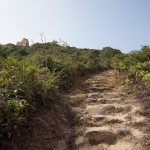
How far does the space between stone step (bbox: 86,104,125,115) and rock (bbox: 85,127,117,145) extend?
950 mm

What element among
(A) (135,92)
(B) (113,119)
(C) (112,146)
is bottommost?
(C) (112,146)

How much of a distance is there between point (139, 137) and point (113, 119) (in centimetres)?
82

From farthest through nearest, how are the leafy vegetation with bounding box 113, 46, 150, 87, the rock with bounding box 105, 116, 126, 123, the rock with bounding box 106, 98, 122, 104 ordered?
the leafy vegetation with bounding box 113, 46, 150, 87
the rock with bounding box 106, 98, 122, 104
the rock with bounding box 105, 116, 126, 123

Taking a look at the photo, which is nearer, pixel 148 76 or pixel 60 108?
pixel 60 108

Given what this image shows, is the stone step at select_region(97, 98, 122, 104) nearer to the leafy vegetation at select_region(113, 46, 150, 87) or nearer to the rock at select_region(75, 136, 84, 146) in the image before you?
the leafy vegetation at select_region(113, 46, 150, 87)

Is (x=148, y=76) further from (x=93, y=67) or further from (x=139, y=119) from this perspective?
(x=93, y=67)

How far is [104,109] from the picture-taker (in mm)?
4871

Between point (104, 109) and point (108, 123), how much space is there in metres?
0.68

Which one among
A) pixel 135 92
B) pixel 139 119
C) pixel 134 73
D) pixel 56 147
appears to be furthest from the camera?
pixel 134 73

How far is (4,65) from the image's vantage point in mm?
4551

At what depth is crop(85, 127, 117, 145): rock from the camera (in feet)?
12.0

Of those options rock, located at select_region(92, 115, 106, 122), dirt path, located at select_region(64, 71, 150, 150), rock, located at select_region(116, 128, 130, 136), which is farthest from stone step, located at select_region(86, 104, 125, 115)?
rock, located at select_region(116, 128, 130, 136)

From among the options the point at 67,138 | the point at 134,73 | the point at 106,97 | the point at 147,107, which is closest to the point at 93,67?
the point at 134,73

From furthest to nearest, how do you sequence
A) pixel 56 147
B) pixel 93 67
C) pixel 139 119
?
pixel 93 67 → pixel 139 119 → pixel 56 147
